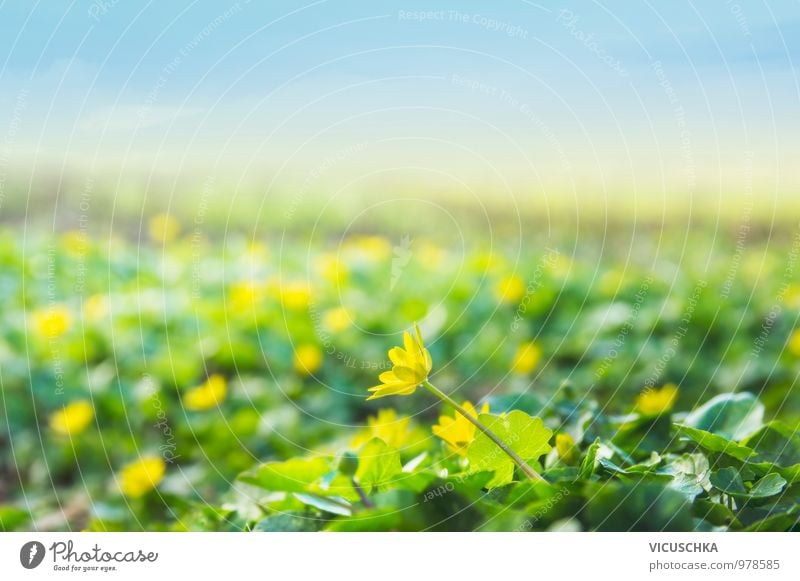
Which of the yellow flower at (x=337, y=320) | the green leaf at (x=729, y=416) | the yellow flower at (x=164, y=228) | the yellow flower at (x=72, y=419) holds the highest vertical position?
the yellow flower at (x=164, y=228)

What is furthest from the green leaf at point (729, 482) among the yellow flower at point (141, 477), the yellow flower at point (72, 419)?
the yellow flower at point (72, 419)

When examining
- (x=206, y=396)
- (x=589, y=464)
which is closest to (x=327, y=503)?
(x=589, y=464)

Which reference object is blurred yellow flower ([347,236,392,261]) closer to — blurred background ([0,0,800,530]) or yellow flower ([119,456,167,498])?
blurred background ([0,0,800,530])

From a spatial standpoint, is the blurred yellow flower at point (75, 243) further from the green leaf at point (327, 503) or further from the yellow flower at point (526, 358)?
the green leaf at point (327, 503)
